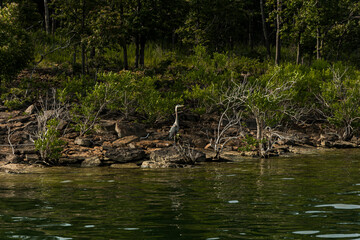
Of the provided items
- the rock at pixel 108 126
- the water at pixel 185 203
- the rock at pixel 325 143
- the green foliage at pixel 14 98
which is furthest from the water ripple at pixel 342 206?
the green foliage at pixel 14 98

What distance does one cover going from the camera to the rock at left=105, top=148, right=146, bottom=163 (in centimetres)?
1727

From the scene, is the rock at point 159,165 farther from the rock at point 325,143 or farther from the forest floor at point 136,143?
the rock at point 325,143

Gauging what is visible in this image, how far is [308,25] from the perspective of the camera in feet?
111

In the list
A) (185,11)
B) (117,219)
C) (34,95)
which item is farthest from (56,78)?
(117,219)

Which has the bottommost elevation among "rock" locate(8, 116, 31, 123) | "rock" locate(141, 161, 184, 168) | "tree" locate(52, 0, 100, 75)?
"rock" locate(141, 161, 184, 168)

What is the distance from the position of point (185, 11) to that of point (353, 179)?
75.7 ft

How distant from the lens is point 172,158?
55.5 feet

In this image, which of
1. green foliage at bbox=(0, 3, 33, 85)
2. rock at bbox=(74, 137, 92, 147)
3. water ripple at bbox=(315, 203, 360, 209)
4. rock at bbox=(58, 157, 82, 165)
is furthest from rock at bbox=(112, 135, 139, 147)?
water ripple at bbox=(315, 203, 360, 209)

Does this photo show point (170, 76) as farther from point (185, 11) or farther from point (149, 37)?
point (185, 11)

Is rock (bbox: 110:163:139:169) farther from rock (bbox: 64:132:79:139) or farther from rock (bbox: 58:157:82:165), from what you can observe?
rock (bbox: 64:132:79:139)

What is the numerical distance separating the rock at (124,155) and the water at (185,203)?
5.48 feet

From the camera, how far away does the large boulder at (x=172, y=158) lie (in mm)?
16359

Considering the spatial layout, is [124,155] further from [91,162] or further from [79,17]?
[79,17]

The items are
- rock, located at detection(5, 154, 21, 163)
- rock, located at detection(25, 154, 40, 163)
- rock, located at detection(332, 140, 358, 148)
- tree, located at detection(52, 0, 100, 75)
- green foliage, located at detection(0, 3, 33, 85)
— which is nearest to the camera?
rock, located at detection(5, 154, 21, 163)
